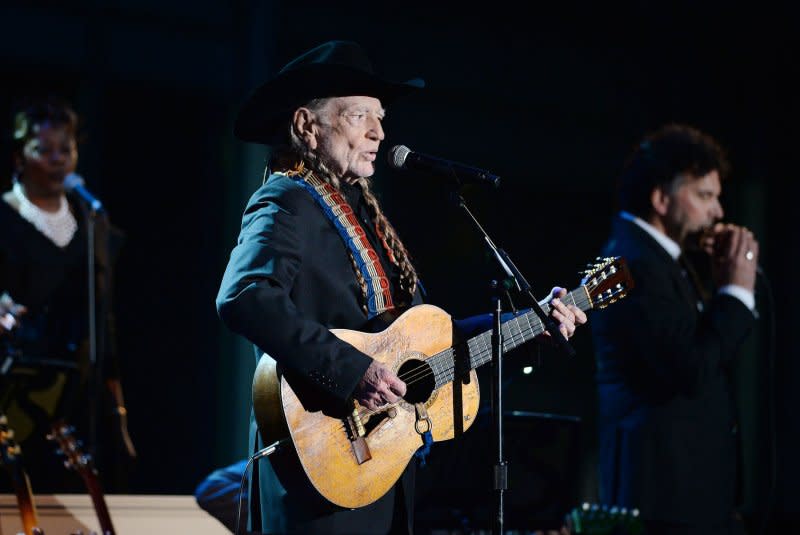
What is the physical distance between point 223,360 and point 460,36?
2404 mm

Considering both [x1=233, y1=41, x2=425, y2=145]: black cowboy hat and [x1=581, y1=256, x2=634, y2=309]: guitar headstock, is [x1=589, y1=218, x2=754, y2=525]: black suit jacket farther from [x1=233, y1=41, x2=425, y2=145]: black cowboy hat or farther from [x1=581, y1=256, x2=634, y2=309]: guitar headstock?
[x1=233, y1=41, x2=425, y2=145]: black cowboy hat

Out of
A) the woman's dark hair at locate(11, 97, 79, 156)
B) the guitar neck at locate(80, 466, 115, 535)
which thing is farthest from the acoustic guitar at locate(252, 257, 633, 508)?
the woman's dark hair at locate(11, 97, 79, 156)

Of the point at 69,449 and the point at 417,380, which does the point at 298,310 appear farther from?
the point at 69,449

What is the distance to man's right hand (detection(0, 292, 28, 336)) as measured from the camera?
12.8 feet

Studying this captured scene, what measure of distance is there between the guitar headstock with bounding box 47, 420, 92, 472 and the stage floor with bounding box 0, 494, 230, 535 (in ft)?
0.45

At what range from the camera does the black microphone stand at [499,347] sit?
2785 mm

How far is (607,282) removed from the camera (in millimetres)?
3305

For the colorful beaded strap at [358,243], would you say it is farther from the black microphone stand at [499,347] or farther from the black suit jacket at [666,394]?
the black suit jacket at [666,394]

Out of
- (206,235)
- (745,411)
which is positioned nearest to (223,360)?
(206,235)

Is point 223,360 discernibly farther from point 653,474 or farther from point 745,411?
point 745,411

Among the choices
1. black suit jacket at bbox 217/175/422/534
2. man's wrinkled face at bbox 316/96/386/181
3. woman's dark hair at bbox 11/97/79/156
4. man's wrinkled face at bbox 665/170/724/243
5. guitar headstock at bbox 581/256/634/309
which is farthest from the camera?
woman's dark hair at bbox 11/97/79/156

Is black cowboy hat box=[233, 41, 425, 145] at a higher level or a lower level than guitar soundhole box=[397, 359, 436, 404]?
higher

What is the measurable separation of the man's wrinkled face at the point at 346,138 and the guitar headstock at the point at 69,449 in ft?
4.52

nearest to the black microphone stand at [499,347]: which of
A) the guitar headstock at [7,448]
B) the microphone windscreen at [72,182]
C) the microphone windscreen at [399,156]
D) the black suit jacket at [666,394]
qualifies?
the microphone windscreen at [399,156]
